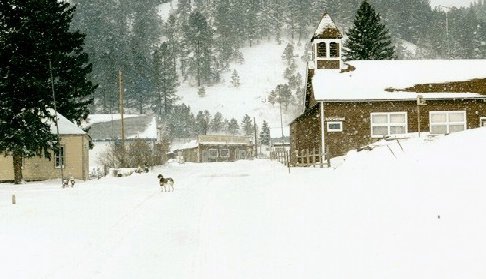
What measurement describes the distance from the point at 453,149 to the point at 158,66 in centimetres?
11740

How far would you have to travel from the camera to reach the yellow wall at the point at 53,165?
1329 inches

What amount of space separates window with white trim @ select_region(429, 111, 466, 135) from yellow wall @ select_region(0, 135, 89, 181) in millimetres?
22556

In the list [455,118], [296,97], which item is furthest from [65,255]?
[296,97]

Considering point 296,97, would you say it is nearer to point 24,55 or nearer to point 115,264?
point 24,55

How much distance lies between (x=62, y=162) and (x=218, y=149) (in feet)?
176

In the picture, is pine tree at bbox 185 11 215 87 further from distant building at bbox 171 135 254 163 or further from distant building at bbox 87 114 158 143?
distant building at bbox 87 114 158 143

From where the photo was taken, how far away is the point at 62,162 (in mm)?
34000

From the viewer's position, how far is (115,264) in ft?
26.1

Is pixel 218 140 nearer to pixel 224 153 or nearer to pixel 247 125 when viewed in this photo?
pixel 224 153

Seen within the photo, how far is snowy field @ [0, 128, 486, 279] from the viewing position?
6.97 m

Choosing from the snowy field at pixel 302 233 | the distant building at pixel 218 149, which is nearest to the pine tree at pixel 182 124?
the distant building at pixel 218 149

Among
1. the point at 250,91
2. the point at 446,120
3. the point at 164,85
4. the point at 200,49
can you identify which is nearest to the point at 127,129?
the point at 446,120

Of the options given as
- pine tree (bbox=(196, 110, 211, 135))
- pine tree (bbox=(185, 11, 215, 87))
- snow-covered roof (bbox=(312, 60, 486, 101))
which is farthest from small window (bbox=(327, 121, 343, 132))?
pine tree (bbox=(185, 11, 215, 87))

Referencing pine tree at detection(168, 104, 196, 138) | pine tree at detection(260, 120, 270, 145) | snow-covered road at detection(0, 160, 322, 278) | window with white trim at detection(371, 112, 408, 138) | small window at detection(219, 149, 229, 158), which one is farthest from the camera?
pine tree at detection(168, 104, 196, 138)
